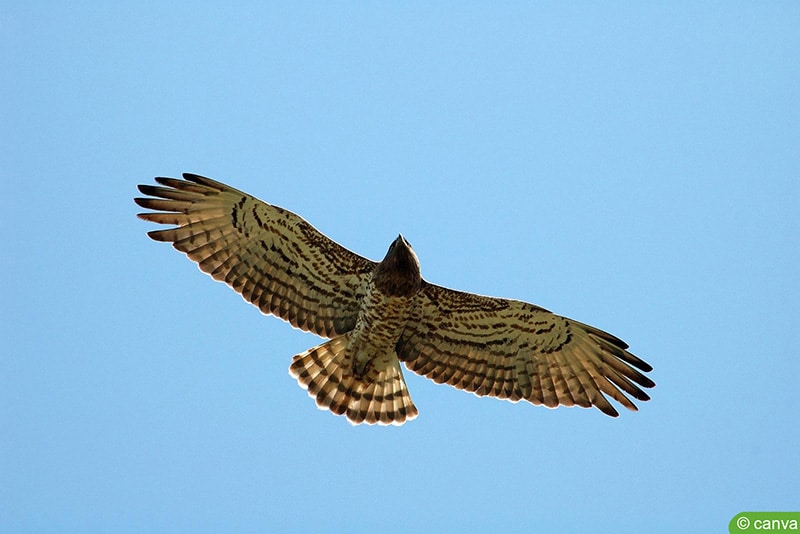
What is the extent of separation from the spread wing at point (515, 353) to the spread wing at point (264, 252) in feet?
2.72

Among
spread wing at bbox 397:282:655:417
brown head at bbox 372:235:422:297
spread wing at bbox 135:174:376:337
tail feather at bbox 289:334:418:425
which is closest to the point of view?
brown head at bbox 372:235:422:297

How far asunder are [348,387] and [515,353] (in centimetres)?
181

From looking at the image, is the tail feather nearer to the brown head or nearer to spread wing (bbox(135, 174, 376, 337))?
spread wing (bbox(135, 174, 376, 337))

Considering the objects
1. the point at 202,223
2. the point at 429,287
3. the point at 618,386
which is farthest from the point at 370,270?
the point at 618,386

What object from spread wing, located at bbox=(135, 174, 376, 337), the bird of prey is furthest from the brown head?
spread wing, located at bbox=(135, 174, 376, 337)

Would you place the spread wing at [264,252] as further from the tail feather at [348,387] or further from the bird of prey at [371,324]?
the tail feather at [348,387]

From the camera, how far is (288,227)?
602 inches

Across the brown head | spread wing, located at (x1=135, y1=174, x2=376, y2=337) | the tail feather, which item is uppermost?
spread wing, located at (x1=135, y1=174, x2=376, y2=337)

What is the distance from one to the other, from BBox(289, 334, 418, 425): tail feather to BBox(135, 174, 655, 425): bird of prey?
0.01m

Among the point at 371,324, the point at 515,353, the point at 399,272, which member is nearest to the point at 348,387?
the point at 371,324

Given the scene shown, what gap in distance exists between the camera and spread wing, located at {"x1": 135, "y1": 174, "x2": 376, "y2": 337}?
1529 centimetres

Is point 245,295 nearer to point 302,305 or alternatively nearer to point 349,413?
point 302,305

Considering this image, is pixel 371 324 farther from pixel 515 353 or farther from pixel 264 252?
pixel 515 353

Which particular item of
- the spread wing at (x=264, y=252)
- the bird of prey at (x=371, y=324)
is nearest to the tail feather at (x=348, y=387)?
the bird of prey at (x=371, y=324)
